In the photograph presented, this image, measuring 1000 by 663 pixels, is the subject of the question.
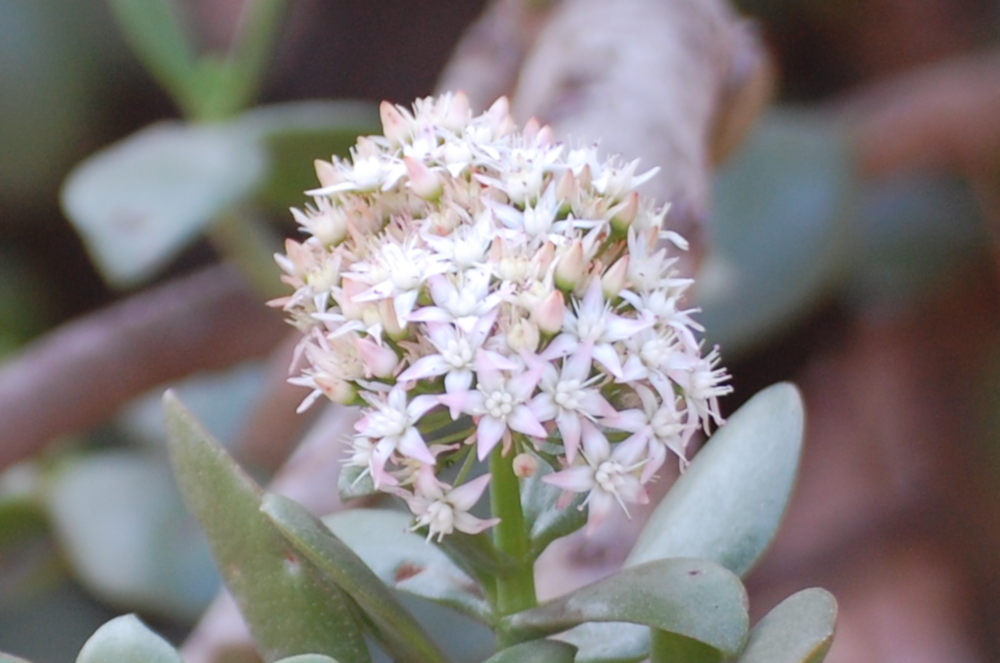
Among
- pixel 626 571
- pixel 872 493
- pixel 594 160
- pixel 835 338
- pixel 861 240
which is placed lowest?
pixel 872 493

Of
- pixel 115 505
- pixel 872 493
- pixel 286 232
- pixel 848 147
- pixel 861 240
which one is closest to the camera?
pixel 115 505

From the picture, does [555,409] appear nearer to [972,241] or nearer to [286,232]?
[972,241]

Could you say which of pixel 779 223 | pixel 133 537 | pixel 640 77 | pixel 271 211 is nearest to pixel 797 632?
pixel 640 77

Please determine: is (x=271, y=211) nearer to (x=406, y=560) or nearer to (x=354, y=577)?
(x=406, y=560)

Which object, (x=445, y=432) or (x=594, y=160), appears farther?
(x=445, y=432)

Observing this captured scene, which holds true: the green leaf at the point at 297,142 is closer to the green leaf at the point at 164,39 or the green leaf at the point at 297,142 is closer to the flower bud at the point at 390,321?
the green leaf at the point at 164,39

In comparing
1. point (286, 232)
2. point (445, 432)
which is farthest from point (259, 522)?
point (286, 232)
